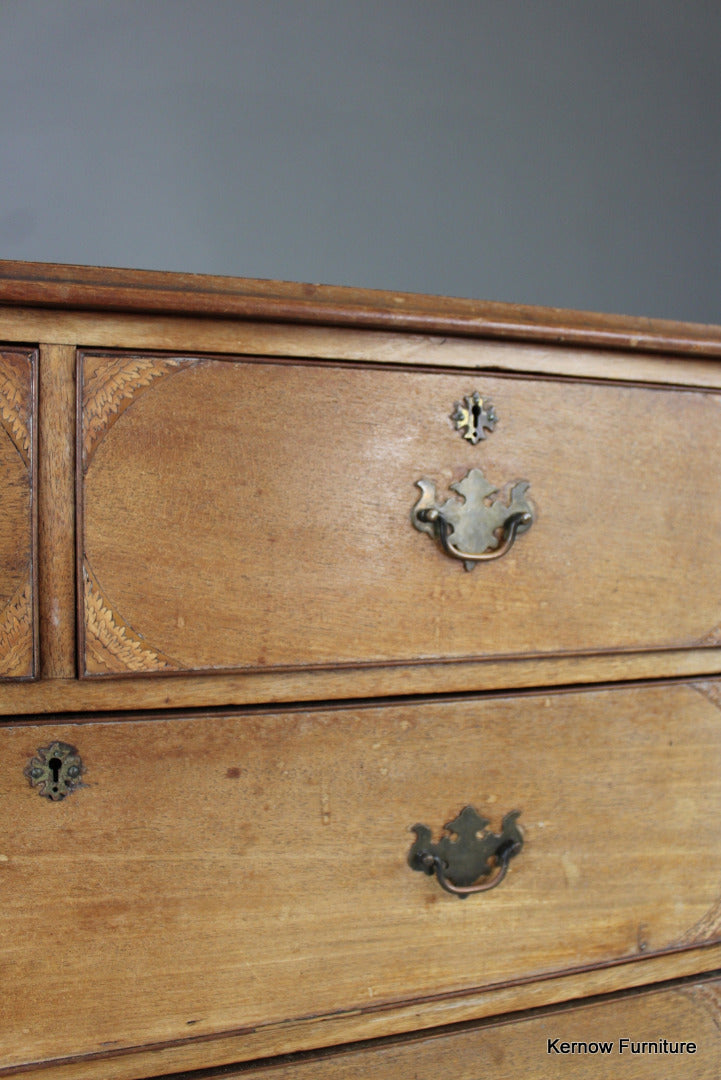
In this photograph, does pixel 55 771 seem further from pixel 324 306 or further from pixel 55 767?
pixel 324 306

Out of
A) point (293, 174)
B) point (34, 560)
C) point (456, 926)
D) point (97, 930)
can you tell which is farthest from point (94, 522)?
point (293, 174)

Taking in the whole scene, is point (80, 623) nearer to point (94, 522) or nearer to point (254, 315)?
point (94, 522)

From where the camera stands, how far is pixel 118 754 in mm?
601

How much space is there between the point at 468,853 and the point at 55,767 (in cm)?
32

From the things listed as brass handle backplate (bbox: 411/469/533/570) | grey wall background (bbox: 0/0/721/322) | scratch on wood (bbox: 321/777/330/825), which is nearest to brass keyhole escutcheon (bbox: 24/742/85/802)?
scratch on wood (bbox: 321/777/330/825)

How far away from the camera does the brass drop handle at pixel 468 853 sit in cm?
67

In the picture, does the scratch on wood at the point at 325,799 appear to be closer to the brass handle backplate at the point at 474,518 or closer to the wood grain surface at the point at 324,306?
the brass handle backplate at the point at 474,518

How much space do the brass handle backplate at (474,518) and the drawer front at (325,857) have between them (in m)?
0.13

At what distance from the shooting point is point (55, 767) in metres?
0.59

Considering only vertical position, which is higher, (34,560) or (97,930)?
(34,560)

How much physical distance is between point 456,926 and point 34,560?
429 mm

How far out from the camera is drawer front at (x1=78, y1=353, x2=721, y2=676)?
1.94 ft

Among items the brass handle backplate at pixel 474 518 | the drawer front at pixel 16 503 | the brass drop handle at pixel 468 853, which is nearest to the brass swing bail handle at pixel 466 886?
the brass drop handle at pixel 468 853

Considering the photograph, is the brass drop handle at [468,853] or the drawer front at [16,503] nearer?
the drawer front at [16,503]
